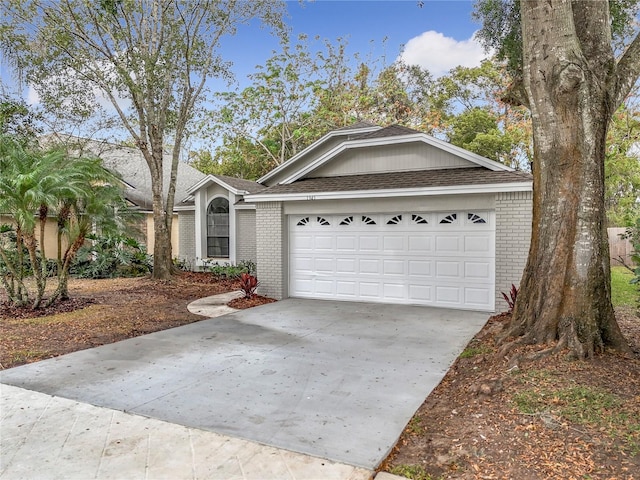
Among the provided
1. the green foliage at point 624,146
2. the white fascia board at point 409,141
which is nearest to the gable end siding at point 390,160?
the white fascia board at point 409,141

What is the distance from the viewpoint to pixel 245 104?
25.6 metres

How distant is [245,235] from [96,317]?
7.56m

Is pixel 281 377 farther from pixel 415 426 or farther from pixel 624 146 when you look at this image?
pixel 624 146

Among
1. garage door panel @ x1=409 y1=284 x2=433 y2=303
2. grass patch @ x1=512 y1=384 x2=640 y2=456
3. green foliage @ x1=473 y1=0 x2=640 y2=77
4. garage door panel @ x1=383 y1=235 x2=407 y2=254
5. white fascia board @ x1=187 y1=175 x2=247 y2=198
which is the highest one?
green foliage @ x1=473 y1=0 x2=640 y2=77

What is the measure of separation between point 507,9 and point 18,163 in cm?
1058

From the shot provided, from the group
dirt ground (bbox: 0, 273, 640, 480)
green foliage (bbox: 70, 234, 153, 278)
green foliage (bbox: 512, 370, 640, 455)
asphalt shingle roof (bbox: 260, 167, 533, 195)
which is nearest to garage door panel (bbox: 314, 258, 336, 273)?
asphalt shingle roof (bbox: 260, 167, 533, 195)

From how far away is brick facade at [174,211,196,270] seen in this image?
1748 cm

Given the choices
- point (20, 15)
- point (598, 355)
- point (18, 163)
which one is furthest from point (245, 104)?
point (598, 355)

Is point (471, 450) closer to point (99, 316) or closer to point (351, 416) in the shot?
point (351, 416)

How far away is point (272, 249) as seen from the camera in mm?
11516

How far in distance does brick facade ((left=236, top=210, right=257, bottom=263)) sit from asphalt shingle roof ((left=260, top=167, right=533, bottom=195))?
175 inches

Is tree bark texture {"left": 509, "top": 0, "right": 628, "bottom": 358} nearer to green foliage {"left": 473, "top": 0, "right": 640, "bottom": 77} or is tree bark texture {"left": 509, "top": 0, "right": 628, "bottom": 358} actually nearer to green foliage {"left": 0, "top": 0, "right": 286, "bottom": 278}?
green foliage {"left": 473, "top": 0, "right": 640, "bottom": 77}

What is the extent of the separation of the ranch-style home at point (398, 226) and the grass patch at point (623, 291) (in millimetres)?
2585

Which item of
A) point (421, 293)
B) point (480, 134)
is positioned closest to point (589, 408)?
point (421, 293)
